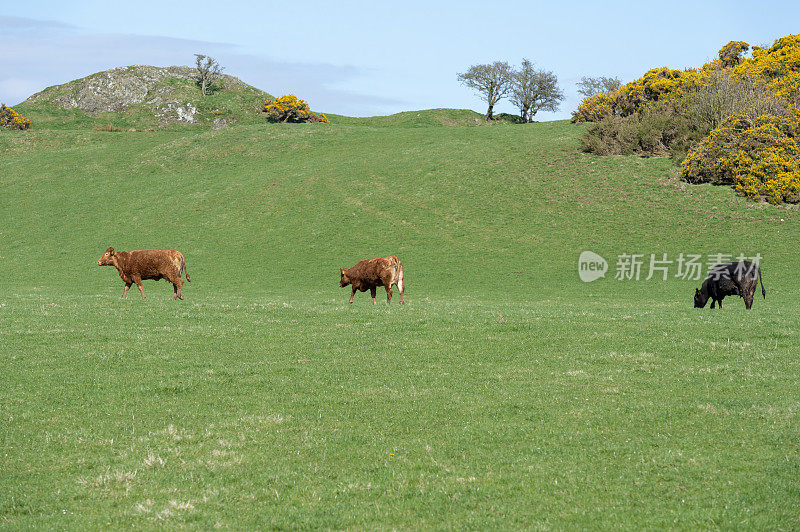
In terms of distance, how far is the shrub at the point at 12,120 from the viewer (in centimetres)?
10794

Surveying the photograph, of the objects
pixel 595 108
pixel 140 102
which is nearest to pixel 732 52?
pixel 595 108

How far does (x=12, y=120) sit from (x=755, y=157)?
368 ft

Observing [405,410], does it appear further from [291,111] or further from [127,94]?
[127,94]

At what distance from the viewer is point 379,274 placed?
29.2m

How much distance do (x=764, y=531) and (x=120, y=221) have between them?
64183 mm

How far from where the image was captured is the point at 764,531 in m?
7.54

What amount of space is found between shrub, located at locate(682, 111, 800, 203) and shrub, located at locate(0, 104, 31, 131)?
106 metres

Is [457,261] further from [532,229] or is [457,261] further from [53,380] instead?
[53,380]

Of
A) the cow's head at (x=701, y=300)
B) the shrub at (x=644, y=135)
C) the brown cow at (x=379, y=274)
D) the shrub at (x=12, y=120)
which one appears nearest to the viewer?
the brown cow at (x=379, y=274)

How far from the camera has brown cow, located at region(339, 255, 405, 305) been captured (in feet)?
95.2

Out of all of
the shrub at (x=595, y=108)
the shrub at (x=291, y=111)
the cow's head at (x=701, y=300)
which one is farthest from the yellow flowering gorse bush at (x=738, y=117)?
the shrub at (x=291, y=111)

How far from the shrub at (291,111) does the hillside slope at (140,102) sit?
528 cm

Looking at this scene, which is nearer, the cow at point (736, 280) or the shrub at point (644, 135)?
the cow at point (736, 280)

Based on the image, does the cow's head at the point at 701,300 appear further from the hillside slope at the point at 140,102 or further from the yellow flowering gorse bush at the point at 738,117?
the hillside slope at the point at 140,102
